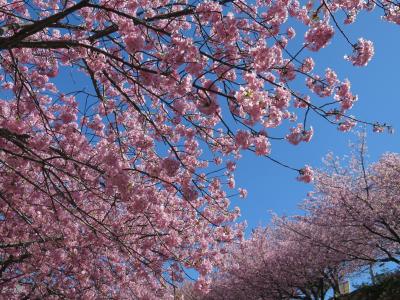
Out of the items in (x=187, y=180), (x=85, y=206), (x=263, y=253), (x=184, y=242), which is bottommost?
(x=187, y=180)

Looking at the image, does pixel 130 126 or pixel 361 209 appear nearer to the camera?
pixel 130 126

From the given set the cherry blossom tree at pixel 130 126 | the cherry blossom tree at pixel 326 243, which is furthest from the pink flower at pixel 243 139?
the cherry blossom tree at pixel 326 243

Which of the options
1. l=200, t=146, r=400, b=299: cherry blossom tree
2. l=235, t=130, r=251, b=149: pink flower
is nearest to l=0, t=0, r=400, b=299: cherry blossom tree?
l=235, t=130, r=251, b=149: pink flower

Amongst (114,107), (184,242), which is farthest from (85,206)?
(114,107)

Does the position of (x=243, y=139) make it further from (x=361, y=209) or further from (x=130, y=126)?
(x=361, y=209)

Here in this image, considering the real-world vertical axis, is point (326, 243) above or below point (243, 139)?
above

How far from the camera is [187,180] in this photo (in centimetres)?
608

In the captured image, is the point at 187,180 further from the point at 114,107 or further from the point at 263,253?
the point at 263,253

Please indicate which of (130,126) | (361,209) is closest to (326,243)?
(361,209)

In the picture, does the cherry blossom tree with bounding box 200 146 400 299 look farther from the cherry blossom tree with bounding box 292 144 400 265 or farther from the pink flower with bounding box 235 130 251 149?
the pink flower with bounding box 235 130 251 149

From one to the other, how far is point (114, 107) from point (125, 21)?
2980mm

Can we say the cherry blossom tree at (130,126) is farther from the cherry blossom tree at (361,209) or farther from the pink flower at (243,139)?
the cherry blossom tree at (361,209)

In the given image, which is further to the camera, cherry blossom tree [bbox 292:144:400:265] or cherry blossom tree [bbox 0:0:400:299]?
cherry blossom tree [bbox 292:144:400:265]

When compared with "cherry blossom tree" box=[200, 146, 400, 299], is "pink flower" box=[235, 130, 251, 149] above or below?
below
